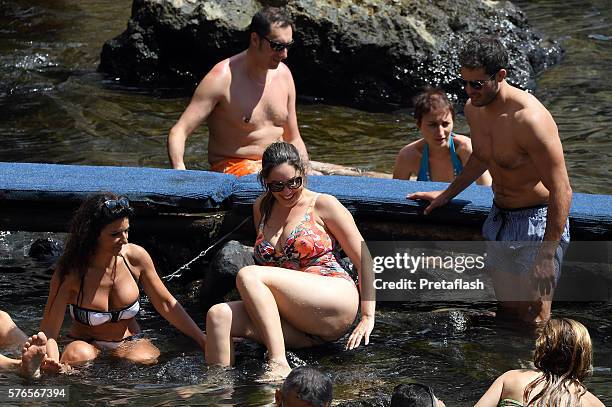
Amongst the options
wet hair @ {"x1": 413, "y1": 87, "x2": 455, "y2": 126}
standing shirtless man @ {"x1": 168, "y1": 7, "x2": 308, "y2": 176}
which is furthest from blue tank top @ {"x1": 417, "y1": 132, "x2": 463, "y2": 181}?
standing shirtless man @ {"x1": 168, "y1": 7, "x2": 308, "y2": 176}

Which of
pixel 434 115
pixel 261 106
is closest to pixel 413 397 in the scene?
pixel 434 115

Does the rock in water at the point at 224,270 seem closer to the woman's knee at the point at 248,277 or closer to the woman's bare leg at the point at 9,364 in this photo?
the woman's knee at the point at 248,277

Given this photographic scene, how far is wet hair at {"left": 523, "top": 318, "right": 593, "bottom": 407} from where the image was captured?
4.23 metres

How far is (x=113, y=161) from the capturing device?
994 cm

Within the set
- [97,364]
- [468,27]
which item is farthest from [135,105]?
[97,364]

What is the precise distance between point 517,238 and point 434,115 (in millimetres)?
1367

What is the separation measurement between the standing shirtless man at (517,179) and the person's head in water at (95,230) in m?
1.99

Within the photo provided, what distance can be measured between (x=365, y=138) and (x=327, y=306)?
5177 mm

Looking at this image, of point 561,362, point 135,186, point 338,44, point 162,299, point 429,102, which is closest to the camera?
point 561,362

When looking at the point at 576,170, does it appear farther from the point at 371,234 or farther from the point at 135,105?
the point at 135,105

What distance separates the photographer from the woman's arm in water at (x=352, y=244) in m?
5.89

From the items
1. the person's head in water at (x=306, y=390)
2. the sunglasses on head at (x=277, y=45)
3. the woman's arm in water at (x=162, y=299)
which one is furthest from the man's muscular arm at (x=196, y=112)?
the person's head in water at (x=306, y=390)

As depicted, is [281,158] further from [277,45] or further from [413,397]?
[413,397]

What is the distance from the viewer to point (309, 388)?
4.33m
